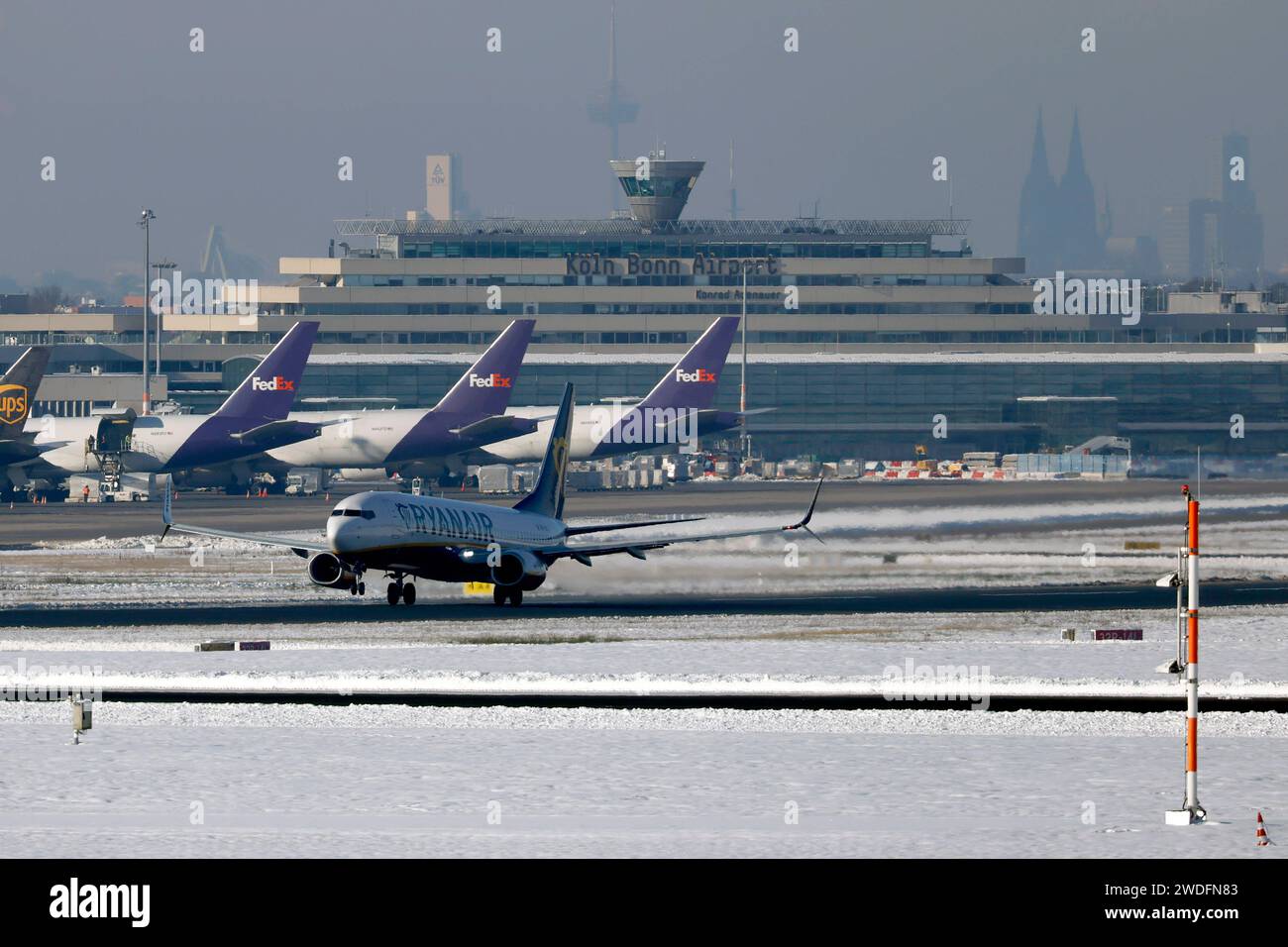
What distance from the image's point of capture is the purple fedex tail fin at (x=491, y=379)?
131250 mm

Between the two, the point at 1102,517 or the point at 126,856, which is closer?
the point at 126,856

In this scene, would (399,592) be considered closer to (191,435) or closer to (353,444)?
(191,435)

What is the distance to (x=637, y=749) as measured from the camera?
30203 mm

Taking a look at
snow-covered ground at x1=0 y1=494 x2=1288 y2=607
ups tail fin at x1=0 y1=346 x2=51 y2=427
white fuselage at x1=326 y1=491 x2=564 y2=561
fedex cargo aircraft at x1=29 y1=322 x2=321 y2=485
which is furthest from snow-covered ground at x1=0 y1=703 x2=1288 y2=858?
fedex cargo aircraft at x1=29 y1=322 x2=321 y2=485

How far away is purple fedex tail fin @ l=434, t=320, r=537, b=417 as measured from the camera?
13125 cm

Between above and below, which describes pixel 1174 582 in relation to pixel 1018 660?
above

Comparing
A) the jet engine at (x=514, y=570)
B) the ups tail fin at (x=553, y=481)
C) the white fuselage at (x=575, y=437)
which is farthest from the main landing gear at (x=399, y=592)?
the white fuselage at (x=575, y=437)

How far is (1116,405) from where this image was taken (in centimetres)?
18338

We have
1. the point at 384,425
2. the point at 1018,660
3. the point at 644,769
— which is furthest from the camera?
the point at 384,425

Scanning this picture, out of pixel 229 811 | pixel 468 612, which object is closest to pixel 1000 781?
pixel 229 811

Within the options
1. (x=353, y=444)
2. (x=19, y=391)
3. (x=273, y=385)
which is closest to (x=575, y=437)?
(x=353, y=444)

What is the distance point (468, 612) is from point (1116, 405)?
13993cm

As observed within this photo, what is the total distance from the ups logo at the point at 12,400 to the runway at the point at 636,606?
58069mm
